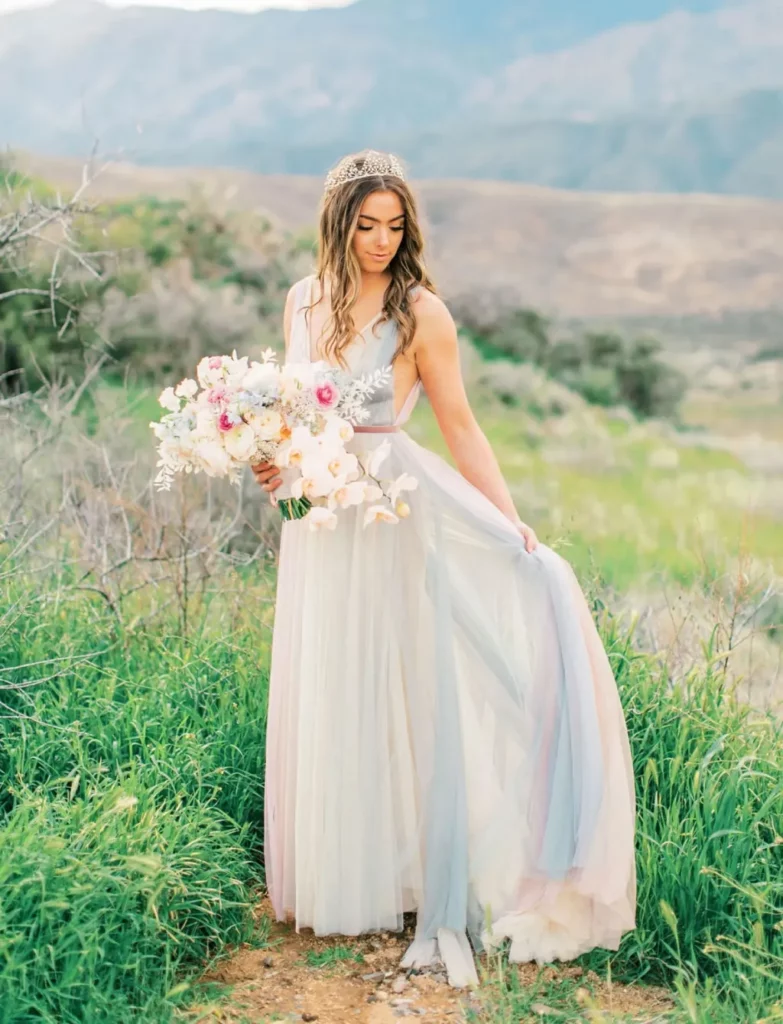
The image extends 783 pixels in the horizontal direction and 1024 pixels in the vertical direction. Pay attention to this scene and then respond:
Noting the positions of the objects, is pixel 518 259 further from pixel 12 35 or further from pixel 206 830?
A: pixel 206 830

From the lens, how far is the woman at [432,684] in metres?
2.93

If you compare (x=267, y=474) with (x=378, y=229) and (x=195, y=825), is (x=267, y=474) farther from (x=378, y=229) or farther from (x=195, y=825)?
(x=195, y=825)

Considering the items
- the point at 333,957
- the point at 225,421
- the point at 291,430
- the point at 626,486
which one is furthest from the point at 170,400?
the point at 626,486

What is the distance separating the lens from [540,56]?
16859mm

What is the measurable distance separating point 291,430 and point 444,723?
0.92m

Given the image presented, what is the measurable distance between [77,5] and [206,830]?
1659cm

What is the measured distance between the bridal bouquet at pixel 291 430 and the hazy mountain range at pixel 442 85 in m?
13.4

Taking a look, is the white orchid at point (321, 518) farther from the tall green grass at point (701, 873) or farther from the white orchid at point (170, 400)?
the tall green grass at point (701, 873)

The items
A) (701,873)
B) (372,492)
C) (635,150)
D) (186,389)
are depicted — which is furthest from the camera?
(635,150)

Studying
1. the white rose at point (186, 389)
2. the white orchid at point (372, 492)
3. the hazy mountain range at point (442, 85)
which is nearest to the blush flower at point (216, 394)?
the white rose at point (186, 389)

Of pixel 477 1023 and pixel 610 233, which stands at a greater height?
pixel 610 233

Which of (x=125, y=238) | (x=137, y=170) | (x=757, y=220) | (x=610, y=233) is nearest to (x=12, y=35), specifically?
(x=137, y=170)

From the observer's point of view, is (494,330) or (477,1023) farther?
(494,330)

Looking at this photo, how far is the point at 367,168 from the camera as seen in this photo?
2.88 meters
